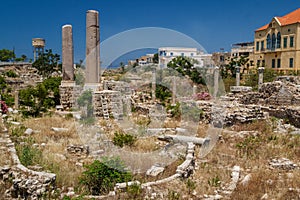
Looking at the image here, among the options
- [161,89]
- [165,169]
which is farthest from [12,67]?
[165,169]

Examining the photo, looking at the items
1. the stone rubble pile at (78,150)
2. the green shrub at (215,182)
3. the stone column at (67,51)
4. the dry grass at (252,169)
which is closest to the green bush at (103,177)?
the dry grass at (252,169)

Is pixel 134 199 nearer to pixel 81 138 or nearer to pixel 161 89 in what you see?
pixel 81 138

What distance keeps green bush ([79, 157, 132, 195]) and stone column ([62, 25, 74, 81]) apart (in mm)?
9736

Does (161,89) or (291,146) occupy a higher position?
(161,89)

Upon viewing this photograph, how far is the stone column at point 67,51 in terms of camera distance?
47.0 ft

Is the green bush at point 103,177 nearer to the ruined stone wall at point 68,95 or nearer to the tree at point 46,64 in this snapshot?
the ruined stone wall at point 68,95

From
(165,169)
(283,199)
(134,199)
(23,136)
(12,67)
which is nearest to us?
(134,199)

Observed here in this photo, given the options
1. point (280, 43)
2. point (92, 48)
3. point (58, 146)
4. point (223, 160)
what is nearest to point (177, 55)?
point (280, 43)

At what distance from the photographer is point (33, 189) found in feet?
15.2

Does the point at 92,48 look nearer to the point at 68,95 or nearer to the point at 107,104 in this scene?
the point at 68,95

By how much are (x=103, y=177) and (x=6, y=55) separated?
1817 inches

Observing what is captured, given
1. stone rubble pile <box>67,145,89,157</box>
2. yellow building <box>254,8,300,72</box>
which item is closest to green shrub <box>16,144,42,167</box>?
stone rubble pile <box>67,145,89,157</box>

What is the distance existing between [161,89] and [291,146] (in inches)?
426

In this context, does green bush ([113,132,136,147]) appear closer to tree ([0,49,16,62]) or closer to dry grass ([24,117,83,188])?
dry grass ([24,117,83,188])
